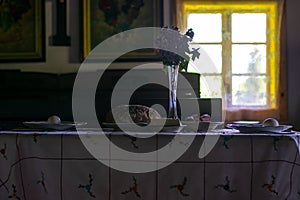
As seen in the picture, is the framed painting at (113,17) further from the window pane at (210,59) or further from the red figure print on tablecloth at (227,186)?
the red figure print on tablecloth at (227,186)

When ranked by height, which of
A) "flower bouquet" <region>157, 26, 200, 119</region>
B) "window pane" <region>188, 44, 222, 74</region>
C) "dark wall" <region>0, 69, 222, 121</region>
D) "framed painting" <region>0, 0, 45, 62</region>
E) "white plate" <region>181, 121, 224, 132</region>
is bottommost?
"white plate" <region>181, 121, 224, 132</region>

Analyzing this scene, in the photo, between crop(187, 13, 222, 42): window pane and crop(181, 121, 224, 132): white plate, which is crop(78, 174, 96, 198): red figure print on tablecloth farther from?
crop(187, 13, 222, 42): window pane

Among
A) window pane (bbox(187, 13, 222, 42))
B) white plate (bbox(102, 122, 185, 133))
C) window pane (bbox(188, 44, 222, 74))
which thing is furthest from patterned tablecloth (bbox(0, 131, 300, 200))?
window pane (bbox(187, 13, 222, 42))

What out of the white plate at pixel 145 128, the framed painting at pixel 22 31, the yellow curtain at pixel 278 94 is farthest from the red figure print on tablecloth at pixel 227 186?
the framed painting at pixel 22 31

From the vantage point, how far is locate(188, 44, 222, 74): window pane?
372 centimetres

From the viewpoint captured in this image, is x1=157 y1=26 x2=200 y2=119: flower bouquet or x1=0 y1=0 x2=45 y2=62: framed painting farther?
x1=0 y1=0 x2=45 y2=62: framed painting

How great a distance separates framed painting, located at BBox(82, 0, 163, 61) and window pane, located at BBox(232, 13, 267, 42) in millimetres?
770

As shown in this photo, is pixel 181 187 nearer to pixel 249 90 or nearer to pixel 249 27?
pixel 249 90

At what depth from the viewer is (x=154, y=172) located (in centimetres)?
122

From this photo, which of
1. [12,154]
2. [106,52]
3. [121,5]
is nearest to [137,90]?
[106,52]

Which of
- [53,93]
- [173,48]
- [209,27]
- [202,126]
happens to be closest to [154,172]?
[202,126]

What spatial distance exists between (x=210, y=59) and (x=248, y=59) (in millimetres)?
374

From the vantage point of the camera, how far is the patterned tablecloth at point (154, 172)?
1.18 m

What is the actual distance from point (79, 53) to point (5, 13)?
32.3 inches
